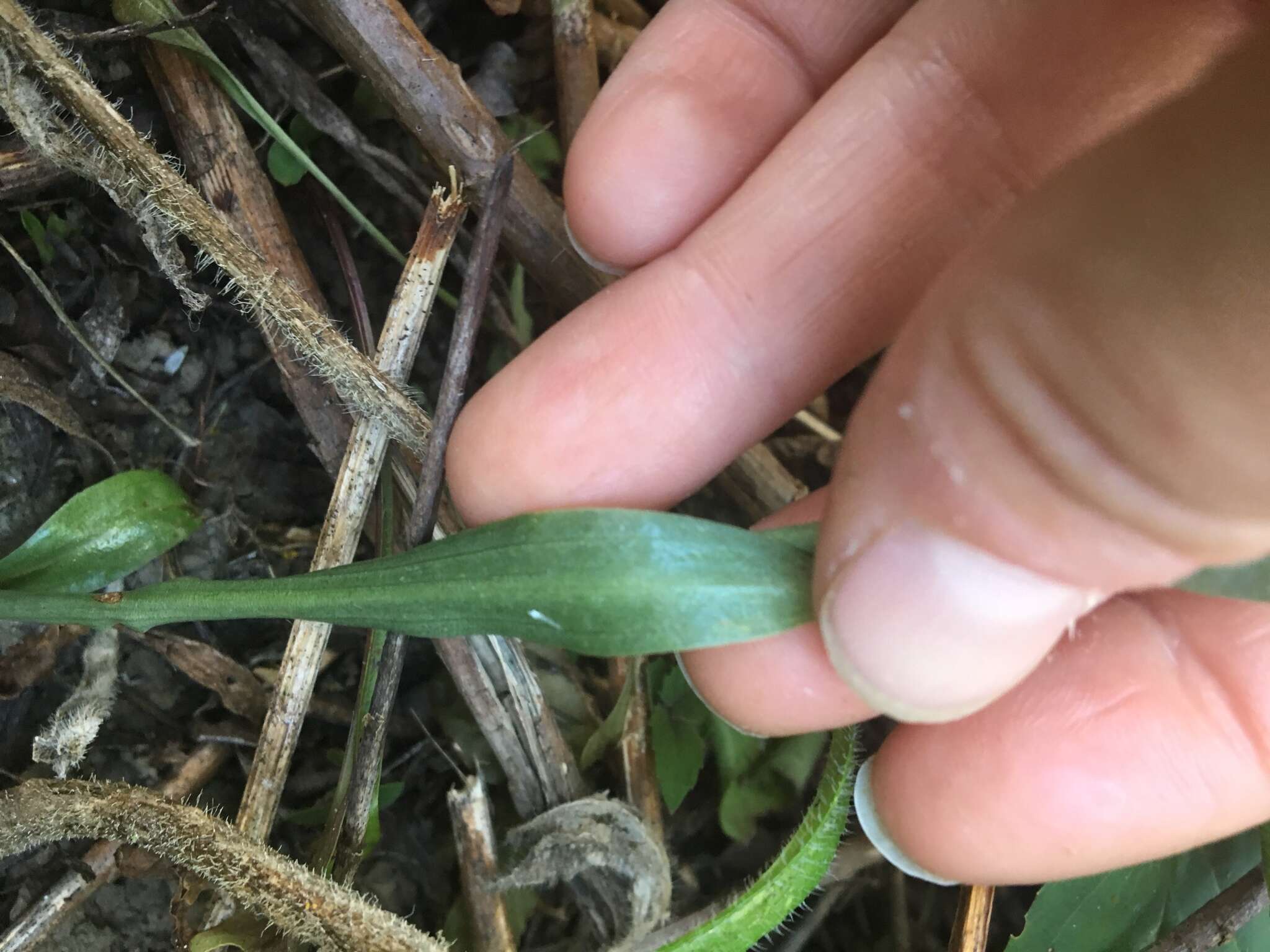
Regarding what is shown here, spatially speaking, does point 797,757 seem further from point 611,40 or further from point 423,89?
point 611,40

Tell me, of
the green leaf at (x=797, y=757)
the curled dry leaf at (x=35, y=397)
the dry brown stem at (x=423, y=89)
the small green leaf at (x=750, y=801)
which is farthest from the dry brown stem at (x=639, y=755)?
the curled dry leaf at (x=35, y=397)

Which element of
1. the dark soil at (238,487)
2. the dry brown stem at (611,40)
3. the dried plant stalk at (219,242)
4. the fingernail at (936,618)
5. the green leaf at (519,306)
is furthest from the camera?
the dry brown stem at (611,40)

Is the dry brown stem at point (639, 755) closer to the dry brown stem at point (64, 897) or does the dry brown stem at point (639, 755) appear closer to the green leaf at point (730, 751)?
the green leaf at point (730, 751)

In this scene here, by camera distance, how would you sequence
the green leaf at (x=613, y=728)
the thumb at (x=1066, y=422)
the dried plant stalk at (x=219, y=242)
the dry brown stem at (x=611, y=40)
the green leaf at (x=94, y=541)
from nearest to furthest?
the thumb at (x=1066, y=422), the dried plant stalk at (x=219, y=242), the green leaf at (x=94, y=541), the green leaf at (x=613, y=728), the dry brown stem at (x=611, y=40)

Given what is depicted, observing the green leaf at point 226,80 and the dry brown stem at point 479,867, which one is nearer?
the green leaf at point 226,80

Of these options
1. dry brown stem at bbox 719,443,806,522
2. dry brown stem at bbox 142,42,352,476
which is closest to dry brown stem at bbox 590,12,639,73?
dry brown stem at bbox 142,42,352,476

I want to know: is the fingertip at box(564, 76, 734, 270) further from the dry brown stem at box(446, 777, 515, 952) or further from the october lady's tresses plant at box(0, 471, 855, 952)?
the dry brown stem at box(446, 777, 515, 952)

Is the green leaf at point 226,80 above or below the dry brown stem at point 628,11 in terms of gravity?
above
